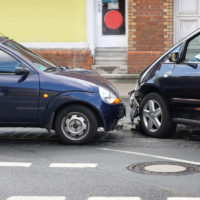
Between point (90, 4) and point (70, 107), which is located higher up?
point (90, 4)

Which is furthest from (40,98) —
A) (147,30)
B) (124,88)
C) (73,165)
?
(147,30)

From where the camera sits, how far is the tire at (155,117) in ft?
33.7

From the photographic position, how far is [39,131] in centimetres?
1130

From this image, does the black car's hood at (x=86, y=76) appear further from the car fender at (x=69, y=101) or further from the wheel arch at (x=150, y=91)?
the wheel arch at (x=150, y=91)

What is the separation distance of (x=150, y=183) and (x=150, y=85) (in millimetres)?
3554

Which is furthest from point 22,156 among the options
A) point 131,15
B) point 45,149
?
point 131,15

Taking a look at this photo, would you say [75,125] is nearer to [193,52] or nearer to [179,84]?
[179,84]

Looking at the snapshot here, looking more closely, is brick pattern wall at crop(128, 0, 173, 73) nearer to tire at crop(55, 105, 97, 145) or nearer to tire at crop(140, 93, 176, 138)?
tire at crop(140, 93, 176, 138)

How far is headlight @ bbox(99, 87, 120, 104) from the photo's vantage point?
9688 millimetres

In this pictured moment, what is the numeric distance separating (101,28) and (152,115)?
10.0 metres

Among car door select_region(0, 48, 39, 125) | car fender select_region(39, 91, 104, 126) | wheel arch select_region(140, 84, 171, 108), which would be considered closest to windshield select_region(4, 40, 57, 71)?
car door select_region(0, 48, 39, 125)

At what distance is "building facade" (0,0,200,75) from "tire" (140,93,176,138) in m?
8.76

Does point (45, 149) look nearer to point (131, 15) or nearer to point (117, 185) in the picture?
point (117, 185)

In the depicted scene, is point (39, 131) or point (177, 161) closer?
point (177, 161)
